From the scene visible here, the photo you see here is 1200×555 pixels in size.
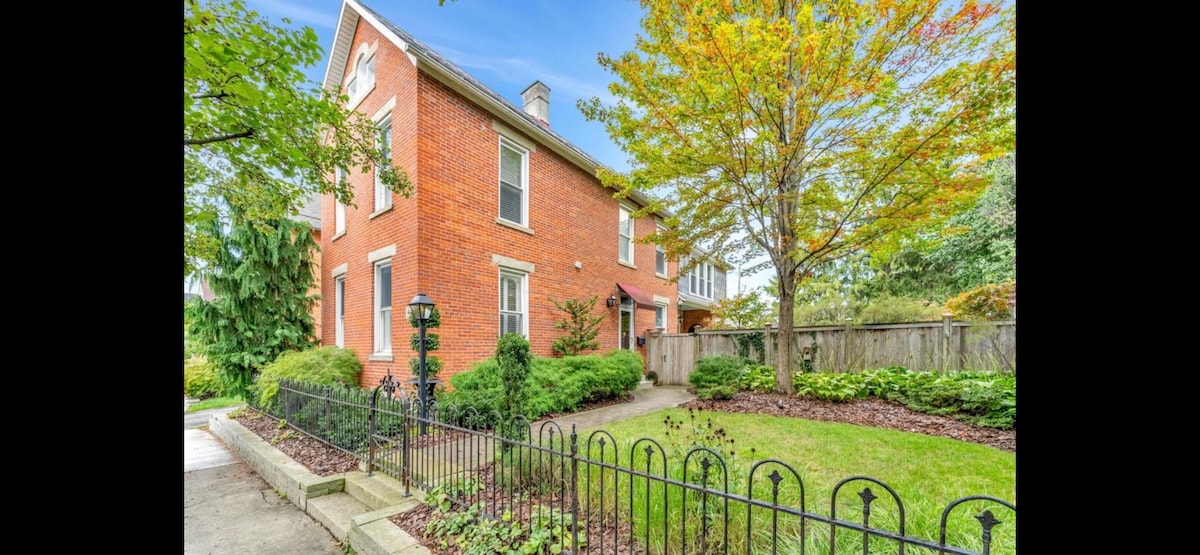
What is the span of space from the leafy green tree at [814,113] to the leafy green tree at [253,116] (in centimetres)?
445

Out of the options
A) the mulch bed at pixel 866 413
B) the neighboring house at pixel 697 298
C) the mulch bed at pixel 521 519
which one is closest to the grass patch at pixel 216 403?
the mulch bed at pixel 521 519

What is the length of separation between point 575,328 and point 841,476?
22.4 feet

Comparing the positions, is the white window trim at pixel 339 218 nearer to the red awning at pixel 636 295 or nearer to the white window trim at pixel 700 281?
the red awning at pixel 636 295

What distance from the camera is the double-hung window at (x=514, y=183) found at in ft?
29.8

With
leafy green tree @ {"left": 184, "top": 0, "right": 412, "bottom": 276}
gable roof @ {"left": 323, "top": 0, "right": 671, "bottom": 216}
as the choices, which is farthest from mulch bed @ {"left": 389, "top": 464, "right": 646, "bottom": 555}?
gable roof @ {"left": 323, "top": 0, "right": 671, "bottom": 216}

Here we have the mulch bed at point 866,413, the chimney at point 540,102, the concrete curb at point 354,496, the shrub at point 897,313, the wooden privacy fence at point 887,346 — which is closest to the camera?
the concrete curb at point 354,496

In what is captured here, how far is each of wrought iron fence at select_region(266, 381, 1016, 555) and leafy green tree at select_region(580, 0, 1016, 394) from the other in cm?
489

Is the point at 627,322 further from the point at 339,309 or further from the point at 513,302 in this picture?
the point at 339,309

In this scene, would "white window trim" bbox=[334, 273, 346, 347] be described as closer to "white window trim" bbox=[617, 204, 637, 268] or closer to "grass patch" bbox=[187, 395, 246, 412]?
"grass patch" bbox=[187, 395, 246, 412]

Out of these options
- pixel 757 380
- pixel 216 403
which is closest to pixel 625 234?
pixel 757 380

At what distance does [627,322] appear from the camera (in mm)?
13156

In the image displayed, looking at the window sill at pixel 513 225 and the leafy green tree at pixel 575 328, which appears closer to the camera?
the window sill at pixel 513 225
